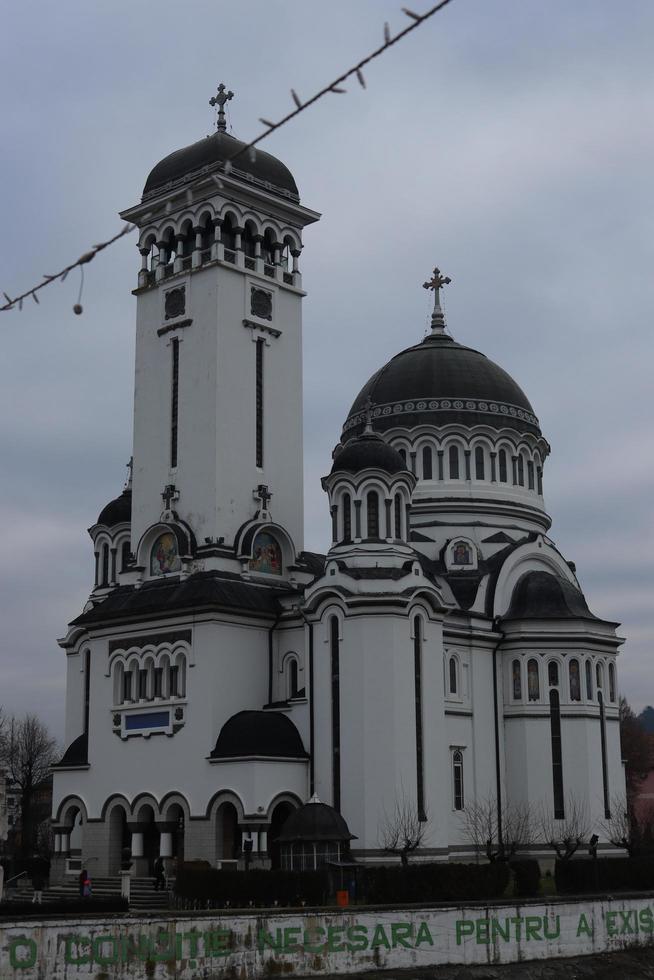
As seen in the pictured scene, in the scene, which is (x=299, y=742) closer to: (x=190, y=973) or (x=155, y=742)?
(x=155, y=742)

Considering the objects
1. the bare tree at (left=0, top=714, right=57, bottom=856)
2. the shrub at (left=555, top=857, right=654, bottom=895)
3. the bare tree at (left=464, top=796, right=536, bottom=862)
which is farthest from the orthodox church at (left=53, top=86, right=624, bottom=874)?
the bare tree at (left=0, top=714, right=57, bottom=856)

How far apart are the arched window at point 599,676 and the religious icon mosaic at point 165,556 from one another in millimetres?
13912

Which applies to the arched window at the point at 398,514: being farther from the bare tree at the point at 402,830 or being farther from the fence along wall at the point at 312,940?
the fence along wall at the point at 312,940

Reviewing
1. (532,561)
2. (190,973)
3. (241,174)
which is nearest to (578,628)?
(532,561)

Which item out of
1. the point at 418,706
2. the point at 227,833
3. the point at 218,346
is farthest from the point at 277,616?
the point at 218,346

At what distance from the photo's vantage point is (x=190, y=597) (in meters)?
38.9

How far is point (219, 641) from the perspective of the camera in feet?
127

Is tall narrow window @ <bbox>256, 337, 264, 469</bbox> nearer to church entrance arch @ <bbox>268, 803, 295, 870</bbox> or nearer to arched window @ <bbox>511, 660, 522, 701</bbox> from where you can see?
arched window @ <bbox>511, 660, 522, 701</bbox>

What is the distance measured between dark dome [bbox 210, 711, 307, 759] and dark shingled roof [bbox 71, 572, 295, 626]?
336 centimetres

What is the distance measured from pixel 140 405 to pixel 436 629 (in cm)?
1258

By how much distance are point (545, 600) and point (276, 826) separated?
12081 mm

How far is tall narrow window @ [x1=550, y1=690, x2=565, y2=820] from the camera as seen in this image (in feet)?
136

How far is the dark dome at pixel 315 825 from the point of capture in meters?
33.8

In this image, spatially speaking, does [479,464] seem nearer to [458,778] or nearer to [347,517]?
[347,517]
